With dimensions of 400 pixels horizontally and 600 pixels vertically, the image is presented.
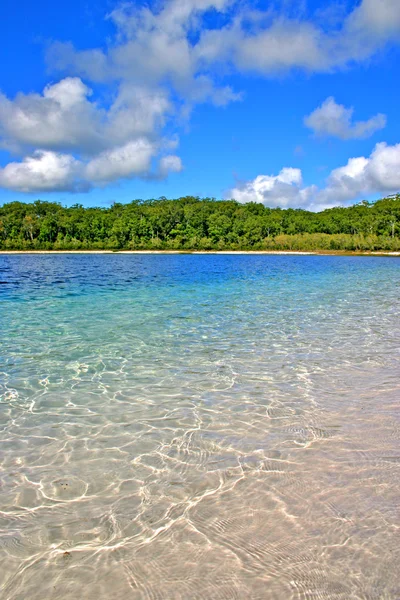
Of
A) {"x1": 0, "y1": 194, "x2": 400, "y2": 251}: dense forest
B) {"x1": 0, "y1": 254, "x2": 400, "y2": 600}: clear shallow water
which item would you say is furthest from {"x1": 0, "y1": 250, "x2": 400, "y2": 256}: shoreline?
{"x1": 0, "y1": 254, "x2": 400, "y2": 600}: clear shallow water

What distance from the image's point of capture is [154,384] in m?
6.86

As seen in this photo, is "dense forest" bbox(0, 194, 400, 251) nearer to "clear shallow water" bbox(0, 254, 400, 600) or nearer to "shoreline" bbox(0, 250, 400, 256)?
"shoreline" bbox(0, 250, 400, 256)

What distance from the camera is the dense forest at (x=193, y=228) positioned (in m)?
124

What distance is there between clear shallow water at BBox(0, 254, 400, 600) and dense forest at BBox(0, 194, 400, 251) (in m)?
115

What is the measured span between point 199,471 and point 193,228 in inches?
5373

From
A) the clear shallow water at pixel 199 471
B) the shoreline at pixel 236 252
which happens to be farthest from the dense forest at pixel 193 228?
the clear shallow water at pixel 199 471

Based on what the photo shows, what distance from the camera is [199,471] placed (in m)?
4.04

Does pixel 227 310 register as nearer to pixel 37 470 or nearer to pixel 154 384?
pixel 154 384

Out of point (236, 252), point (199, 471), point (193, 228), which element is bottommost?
point (199, 471)

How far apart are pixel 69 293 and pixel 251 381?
15.9 metres

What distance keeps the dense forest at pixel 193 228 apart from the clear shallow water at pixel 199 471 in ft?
376

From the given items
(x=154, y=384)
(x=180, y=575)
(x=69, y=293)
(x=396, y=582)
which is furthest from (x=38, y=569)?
(x=69, y=293)

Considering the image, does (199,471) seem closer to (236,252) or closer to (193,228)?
(236,252)

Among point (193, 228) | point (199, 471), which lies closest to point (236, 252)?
point (193, 228)
